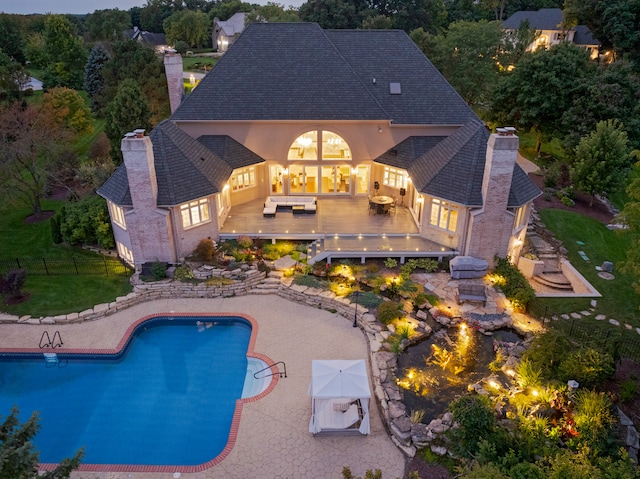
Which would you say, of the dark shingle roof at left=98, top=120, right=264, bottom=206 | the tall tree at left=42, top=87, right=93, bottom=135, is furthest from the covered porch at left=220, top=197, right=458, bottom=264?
the tall tree at left=42, top=87, right=93, bottom=135

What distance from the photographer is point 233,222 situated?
27.5 m

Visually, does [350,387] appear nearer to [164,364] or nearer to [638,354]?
[164,364]

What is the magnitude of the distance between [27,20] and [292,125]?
87.0 m

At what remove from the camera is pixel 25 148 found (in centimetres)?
2823

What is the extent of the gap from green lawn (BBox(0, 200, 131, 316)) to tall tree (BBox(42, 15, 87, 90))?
3702 cm

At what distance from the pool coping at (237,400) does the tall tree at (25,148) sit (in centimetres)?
1379

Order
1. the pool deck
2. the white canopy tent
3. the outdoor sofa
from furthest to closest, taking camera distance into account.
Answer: the outdoor sofa → the white canopy tent → the pool deck

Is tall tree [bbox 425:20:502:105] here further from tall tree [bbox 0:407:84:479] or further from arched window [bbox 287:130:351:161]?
tall tree [bbox 0:407:84:479]

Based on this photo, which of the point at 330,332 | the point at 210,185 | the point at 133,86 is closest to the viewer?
the point at 330,332

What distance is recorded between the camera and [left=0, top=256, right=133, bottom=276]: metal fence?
24547mm

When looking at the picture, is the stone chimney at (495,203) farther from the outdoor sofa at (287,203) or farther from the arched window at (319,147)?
the arched window at (319,147)

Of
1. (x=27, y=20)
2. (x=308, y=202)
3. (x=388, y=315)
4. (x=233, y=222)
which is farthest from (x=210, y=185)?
(x=27, y=20)

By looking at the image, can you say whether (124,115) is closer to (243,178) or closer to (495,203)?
(243,178)

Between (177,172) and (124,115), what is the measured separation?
13930 mm
